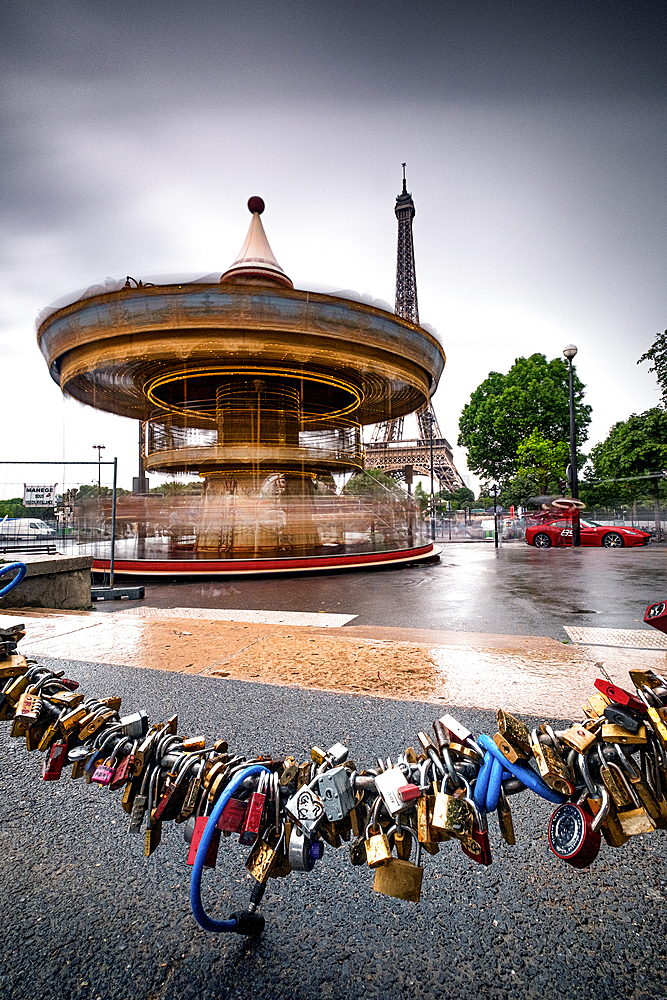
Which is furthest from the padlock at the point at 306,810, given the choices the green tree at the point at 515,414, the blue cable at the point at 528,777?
the green tree at the point at 515,414

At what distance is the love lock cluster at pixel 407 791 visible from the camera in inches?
38.8

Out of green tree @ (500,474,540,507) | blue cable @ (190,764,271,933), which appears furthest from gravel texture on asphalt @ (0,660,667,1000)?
green tree @ (500,474,540,507)

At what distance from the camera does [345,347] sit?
14359mm

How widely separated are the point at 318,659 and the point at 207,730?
Answer: 1.42m

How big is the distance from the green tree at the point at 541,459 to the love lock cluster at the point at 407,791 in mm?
39514

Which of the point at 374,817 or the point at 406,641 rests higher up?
the point at 374,817

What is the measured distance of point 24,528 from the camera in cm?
1494

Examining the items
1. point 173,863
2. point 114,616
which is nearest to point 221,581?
point 114,616

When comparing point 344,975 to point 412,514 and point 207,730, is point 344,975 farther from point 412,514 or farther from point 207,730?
point 412,514

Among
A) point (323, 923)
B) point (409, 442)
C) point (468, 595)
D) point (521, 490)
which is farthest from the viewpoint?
point (409, 442)

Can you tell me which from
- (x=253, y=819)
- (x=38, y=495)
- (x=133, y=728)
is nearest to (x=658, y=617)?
(x=253, y=819)

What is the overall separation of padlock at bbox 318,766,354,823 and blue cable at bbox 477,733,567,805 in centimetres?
31

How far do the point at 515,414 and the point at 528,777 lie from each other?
4557cm

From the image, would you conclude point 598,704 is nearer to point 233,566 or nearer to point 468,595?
point 468,595
